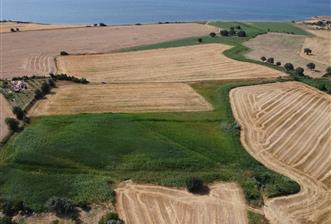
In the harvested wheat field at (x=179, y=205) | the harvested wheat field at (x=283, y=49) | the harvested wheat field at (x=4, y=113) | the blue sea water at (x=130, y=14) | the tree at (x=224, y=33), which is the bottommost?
the blue sea water at (x=130, y=14)

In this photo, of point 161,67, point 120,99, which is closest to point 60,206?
point 120,99

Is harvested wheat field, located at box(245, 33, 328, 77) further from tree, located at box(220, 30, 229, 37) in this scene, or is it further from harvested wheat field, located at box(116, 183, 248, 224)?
harvested wheat field, located at box(116, 183, 248, 224)

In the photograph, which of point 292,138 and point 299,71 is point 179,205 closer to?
point 292,138

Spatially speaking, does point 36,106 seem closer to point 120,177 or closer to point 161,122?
point 161,122

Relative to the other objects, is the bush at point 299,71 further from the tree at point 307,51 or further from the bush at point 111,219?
the bush at point 111,219

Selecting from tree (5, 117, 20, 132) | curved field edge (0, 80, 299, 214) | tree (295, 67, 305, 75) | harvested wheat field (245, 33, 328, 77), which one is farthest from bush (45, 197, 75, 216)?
harvested wheat field (245, 33, 328, 77)

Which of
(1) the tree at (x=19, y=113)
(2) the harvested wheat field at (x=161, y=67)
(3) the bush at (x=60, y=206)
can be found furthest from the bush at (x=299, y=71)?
(3) the bush at (x=60, y=206)

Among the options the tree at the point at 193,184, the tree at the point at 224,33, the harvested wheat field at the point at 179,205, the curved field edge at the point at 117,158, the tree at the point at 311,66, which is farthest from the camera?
the tree at the point at 224,33
